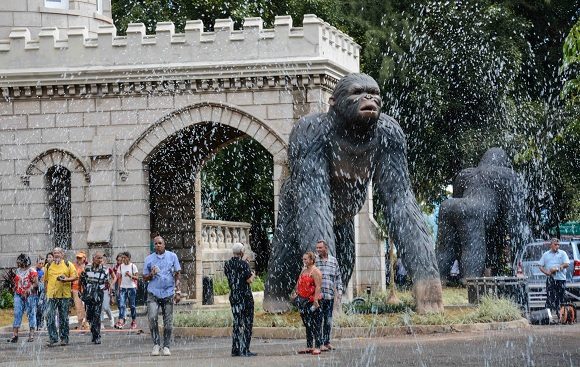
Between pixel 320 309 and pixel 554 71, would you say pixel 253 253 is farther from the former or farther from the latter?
pixel 320 309

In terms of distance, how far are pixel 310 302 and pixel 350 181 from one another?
12.9ft

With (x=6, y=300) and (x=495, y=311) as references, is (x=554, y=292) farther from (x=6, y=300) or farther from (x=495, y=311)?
(x=6, y=300)

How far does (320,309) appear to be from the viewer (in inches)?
702

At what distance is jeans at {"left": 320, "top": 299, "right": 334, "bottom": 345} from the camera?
17.9 m

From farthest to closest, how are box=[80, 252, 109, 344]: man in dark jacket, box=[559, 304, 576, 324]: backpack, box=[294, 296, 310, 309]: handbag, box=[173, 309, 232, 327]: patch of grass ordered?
1. box=[559, 304, 576, 324]: backpack
2. box=[80, 252, 109, 344]: man in dark jacket
3. box=[173, 309, 232, 327]: patch of grass
4. box=[294, 296, 310, 309]: handbag

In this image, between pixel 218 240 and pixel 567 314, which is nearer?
pixel 567 314

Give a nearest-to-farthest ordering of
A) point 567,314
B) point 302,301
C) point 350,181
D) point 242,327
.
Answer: point 302,301
point 242,327
point 350,181
point 567,314

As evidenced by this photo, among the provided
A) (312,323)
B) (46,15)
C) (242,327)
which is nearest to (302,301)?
(312,323)

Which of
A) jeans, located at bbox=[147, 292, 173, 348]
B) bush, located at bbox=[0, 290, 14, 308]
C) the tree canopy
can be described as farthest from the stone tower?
jeans, located at bbox=[147, 292, 173, 348]

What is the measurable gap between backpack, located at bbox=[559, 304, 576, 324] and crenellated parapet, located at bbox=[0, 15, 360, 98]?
39.3 feet

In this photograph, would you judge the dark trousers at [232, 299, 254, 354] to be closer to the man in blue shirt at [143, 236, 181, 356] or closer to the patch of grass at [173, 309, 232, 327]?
the man in blue shirt at [143, 236, 181, 356]

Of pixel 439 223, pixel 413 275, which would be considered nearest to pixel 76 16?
pixel 439 223

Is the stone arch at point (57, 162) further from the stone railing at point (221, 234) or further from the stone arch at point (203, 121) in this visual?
the stone railing at point (221, 234)

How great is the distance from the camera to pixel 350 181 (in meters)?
21.4
